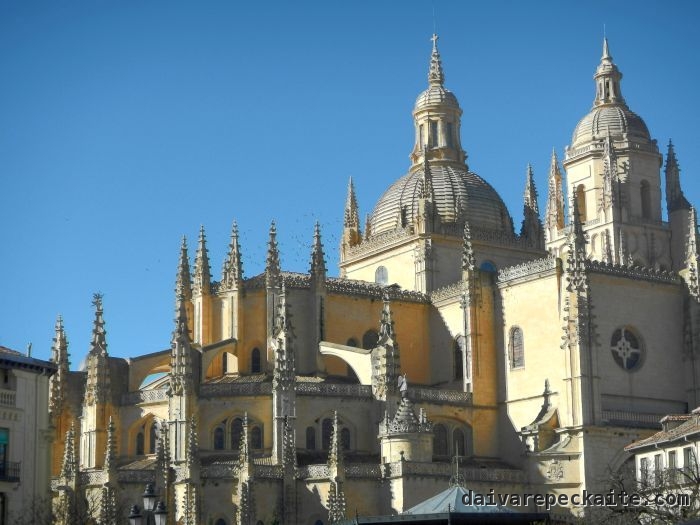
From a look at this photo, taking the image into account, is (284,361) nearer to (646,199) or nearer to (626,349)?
(626,349)

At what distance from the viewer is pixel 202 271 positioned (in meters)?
81.6

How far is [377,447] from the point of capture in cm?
7569

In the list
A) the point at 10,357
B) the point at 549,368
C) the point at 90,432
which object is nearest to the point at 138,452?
the point at 90,432

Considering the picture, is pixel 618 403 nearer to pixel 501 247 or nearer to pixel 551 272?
pixel 551 272

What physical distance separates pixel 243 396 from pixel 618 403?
57.8 feet

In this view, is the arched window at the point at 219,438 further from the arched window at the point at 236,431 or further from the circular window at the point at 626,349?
the circular window at the point at 626,349

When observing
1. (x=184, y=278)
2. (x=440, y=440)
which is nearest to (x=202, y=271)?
(x=184, y=278)

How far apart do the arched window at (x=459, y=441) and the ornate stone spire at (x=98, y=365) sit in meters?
16.5

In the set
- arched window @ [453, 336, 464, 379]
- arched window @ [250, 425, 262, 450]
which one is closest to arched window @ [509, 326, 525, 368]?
arched window @ [453, 336, 464, 379]

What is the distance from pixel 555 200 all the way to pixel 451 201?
13846 mm

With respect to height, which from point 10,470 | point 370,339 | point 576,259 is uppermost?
point 576,259

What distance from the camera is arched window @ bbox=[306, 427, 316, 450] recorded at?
75125mm

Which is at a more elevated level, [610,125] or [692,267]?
[610,125]

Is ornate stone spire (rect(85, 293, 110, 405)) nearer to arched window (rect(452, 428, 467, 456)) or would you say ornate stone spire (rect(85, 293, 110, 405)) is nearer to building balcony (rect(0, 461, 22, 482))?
arched window (rect(452, 428, 467, 456))
